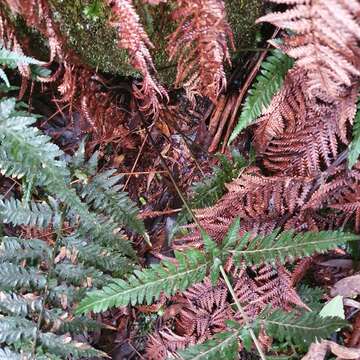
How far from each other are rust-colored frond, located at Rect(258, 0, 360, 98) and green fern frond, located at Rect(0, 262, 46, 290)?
1495 millimetres

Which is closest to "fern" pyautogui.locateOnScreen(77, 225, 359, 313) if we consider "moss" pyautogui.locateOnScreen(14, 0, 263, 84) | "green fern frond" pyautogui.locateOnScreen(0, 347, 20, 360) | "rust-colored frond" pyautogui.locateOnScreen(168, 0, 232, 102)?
"green fern frond" pyautogui.locateOnScreen(0, 347, 20, 360)

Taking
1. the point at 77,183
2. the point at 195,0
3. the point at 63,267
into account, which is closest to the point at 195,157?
the point at 77,183

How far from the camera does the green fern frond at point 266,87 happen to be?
6.07 feet

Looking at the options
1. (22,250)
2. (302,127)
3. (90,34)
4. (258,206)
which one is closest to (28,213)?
(22,250)

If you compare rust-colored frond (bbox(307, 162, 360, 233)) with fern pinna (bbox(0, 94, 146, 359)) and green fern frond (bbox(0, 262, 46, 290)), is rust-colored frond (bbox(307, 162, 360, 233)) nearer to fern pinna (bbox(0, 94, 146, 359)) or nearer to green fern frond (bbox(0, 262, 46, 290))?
fern pinna (bbox(0, 94, 146, 359))

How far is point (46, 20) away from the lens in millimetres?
1837

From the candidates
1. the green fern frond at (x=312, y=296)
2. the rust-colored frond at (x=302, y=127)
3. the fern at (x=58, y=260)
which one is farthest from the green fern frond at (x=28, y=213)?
the green fern frond at (x=312, y=296)

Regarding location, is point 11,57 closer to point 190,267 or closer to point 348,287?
point 190,267

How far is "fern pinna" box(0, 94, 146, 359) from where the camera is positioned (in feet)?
7.18

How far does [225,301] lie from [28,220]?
101 centimetres

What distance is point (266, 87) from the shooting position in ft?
6.10

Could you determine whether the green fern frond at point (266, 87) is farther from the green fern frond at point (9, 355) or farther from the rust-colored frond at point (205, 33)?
the green fern frond at point (9, 355)

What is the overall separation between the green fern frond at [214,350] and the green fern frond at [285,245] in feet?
1.03

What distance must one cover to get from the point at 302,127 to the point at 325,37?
1.99 feet
